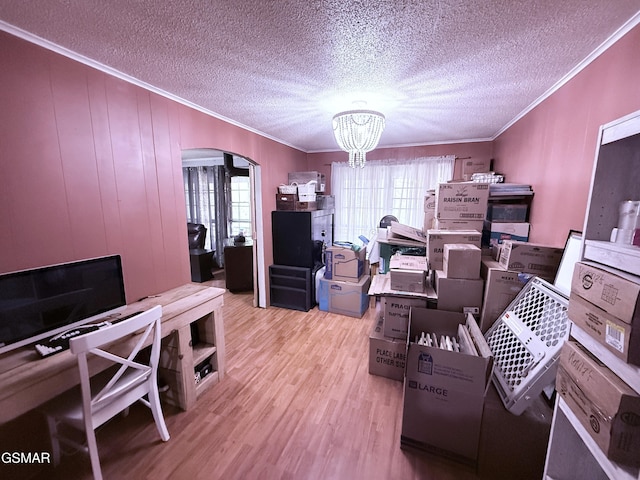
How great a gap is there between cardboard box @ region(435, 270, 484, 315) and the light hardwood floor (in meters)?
0.76

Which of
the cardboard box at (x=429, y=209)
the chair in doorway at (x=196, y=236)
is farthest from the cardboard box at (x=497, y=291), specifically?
the chair in doorway at (x=196, y=236)

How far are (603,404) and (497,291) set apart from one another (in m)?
1.19

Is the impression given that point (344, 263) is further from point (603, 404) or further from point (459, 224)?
point (603, 404)

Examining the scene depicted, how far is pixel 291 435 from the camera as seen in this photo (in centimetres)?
166

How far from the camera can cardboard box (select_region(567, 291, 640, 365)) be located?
0.67 meters

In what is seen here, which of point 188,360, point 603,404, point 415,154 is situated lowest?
point 188,360

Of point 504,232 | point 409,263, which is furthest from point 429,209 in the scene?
point 409,263

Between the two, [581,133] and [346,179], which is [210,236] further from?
[581,133]

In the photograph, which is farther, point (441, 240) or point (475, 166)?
point (475, 166)

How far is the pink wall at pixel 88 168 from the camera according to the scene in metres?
1.31

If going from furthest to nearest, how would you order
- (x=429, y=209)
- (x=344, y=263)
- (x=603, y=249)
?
(x=344, y=263)
(x=429, y=209)
(x=603, y=249)

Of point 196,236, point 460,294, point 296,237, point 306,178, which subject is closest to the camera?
point 460,294

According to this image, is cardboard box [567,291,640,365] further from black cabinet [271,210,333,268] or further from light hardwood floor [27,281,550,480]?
black cabinet [271,210,333,268]

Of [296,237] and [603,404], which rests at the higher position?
[296,237]
